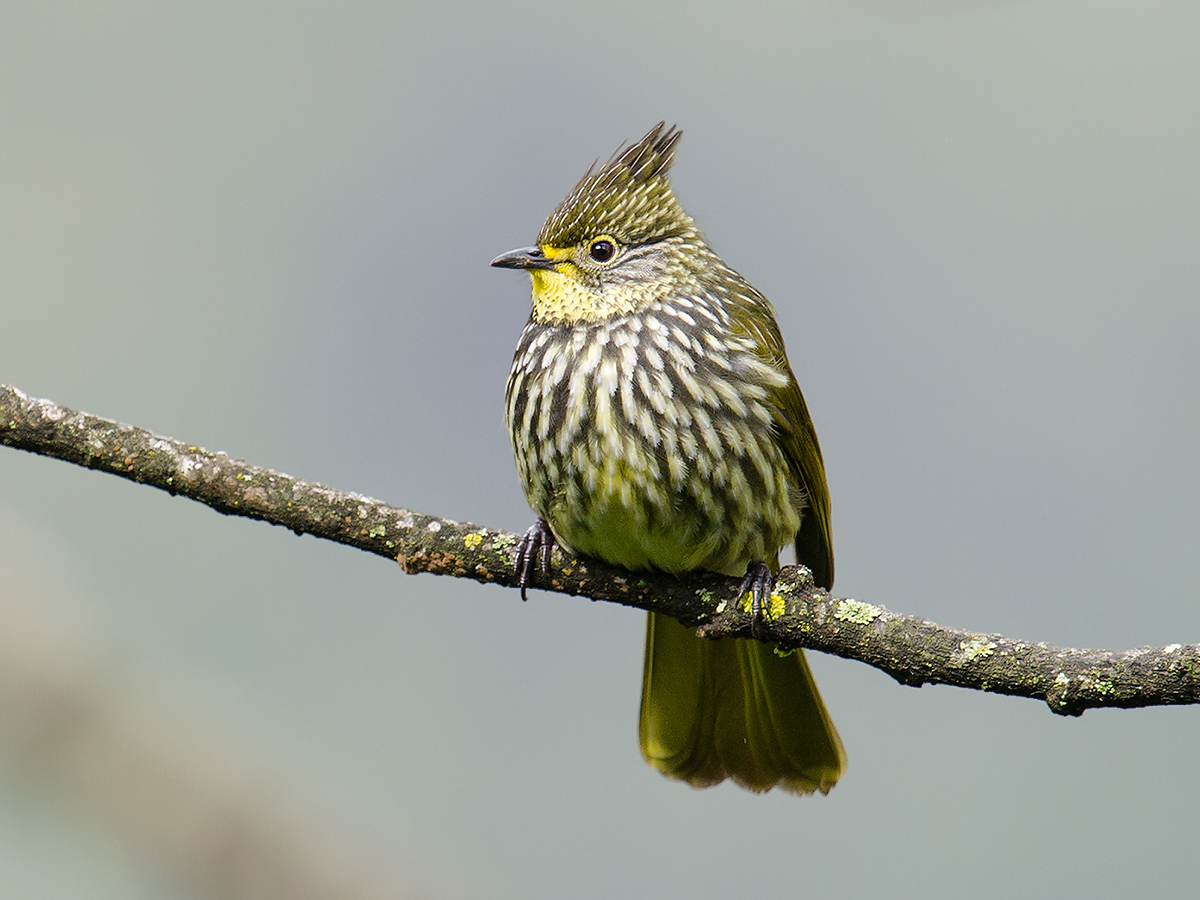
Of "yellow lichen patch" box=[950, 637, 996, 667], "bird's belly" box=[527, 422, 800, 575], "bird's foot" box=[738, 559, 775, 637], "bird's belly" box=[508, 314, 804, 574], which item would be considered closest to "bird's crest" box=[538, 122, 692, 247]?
"bird's belly" box=[508, 314, 804, 574]

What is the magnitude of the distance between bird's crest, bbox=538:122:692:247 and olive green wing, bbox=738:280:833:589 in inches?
14.2

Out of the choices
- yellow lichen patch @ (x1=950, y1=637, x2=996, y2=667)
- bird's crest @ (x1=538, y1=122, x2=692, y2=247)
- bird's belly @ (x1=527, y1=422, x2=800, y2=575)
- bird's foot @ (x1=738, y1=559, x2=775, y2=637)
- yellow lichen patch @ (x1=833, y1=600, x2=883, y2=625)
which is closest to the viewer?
yellow lichen patch @ (x1=950, y1=637, x2=996, y2=667)

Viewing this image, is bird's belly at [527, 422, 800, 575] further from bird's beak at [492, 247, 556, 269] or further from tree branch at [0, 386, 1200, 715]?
bird's beak at [492, 247, 556, 269]

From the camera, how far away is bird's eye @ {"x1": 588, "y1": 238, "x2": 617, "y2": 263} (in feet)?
11.7

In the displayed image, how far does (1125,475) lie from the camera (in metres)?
10.5

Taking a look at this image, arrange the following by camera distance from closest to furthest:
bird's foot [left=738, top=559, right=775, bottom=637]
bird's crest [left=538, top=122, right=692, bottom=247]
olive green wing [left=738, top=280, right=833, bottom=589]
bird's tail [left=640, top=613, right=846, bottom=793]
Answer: bird's foot [left=738, top=559, right=775, bottom=637], olive green wing [left=738, top=280, right=833, bottom=589], bird's crest [left=538, top=122, right=692, bottom=247], bird's tail [left=640, top=613, right=846, bottom=793]

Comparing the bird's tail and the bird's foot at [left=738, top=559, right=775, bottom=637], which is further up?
the bird's foot at [left=738, top=559, right=775, bottom=637]

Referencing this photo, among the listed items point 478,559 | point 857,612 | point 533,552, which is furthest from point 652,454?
point 857,612

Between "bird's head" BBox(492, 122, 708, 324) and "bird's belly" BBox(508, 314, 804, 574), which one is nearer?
"bird's belly" BBox(508, 314, 804, 574)

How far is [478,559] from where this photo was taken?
10.2 ft

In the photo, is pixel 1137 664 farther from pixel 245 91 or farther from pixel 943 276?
pixel 245 91

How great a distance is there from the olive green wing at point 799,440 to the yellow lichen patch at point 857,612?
75 centimetres

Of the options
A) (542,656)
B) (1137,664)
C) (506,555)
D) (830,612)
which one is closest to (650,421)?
(506,555)

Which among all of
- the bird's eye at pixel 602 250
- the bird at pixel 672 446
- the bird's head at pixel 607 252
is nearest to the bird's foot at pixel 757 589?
the bird at pixel 672 446
